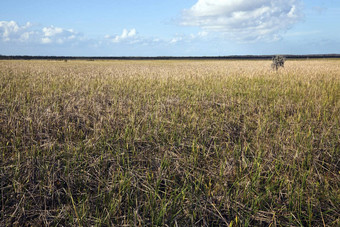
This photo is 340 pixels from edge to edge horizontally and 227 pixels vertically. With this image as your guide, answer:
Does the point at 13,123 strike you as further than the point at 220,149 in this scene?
Yes

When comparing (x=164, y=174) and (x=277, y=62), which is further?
(x=277, y=62)

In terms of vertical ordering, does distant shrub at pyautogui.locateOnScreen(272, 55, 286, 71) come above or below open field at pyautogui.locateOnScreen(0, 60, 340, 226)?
above

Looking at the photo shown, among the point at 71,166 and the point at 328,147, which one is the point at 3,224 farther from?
the point at 328,147

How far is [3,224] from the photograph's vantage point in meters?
1.92

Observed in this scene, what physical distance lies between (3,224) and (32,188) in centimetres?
44

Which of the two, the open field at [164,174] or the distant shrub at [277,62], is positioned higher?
the distant shrub at [277,62]

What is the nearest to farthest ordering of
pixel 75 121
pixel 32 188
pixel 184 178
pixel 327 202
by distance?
pixel 327 202, pixel 32 188, pixel 184 178, pixel 75 121

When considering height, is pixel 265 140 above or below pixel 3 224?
above

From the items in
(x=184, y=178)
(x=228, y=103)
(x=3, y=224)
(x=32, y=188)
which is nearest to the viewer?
(x=3, y=224)

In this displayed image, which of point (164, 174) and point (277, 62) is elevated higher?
point (277, 62)

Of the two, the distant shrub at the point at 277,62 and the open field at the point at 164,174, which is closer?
the open field at the point at 164,174

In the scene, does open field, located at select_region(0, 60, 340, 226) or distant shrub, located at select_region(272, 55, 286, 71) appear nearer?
open field, located at select_region(0, 60, 340, 226)

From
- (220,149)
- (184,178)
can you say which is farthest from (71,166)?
(220,149)

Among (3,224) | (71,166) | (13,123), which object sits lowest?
(3,224)
